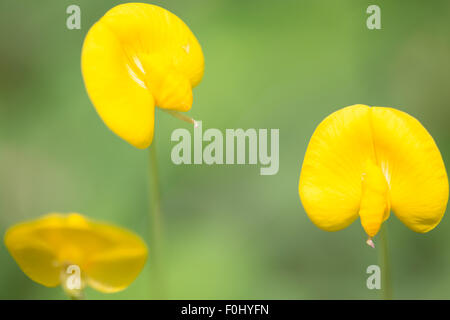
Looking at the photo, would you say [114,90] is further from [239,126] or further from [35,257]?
[239,126]

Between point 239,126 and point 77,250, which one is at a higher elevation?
point 239,126

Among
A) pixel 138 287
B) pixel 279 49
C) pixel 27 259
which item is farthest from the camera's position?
pixel 279 49

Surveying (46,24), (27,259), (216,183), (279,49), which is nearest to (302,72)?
(279,49)

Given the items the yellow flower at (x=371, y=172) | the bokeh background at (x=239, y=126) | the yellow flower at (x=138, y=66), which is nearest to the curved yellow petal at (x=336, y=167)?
the yellow flower at (x=371, y=172)

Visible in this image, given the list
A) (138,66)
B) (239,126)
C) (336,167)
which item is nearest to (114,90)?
(138,66)

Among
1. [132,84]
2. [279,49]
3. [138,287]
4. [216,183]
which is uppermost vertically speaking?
[279,49]

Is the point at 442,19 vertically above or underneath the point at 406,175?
above

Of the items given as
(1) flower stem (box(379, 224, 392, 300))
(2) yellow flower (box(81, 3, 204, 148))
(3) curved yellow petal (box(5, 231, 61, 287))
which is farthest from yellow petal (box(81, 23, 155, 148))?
(1) flower stem (box(379, 224, 392, 300))

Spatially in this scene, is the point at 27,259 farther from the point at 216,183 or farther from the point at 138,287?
the point at 216,183
